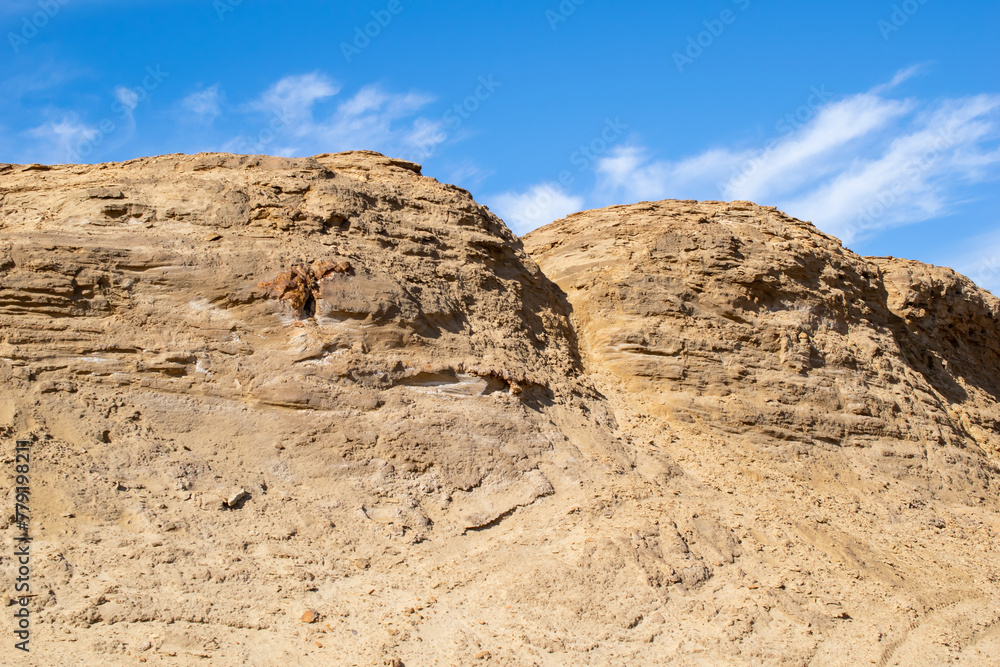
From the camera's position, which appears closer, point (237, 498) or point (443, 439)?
point (237, 498)

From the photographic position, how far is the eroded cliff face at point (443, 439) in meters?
7.25

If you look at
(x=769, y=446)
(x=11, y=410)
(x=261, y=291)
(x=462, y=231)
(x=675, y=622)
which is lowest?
(x=675, y=622)

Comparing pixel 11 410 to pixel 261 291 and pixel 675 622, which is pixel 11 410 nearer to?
pixel 261 291

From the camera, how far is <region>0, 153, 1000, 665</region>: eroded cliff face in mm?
7250

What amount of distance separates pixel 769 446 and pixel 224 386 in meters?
7.11

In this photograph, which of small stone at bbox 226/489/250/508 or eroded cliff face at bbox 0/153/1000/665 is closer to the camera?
eroded cliff face at bbox 0/153/1000/665

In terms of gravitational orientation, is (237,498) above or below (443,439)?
below

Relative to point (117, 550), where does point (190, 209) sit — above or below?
→ above

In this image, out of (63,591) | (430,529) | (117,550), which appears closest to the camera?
(63,591)

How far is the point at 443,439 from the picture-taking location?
365 inches

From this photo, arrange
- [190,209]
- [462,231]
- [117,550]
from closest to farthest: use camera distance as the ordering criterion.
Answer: [117,550], [190,209], [462,231]

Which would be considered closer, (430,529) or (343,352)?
(430,529)

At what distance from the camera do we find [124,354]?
29.3 feet

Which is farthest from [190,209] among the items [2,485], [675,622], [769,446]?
[769,446]
